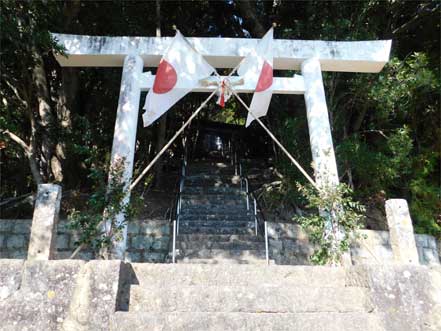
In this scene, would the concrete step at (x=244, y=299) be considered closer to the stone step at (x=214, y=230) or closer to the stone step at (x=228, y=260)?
the stone step at (x=228, y=260)

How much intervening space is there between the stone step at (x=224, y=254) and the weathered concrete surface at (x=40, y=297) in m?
2.91

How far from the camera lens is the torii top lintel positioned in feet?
18.5

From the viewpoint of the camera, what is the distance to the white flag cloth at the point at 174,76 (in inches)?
201

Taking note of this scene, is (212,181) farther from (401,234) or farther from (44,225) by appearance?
(44,225)

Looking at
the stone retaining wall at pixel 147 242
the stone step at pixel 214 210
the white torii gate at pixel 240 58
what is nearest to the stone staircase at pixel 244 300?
the white torii gate at pixel 240 58

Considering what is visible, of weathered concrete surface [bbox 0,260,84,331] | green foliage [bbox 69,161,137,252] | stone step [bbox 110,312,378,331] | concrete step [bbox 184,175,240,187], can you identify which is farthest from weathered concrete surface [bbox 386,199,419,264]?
concrete step [bbox 184,175,240,187]

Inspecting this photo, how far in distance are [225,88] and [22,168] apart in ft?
14.3

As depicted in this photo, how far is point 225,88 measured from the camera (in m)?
5.54

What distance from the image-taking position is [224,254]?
18.2 feet

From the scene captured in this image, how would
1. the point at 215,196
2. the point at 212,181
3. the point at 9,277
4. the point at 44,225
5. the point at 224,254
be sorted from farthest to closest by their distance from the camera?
the point at 212,181
the point at 215,196
the point at 224,254
the point at 44,225
the point at 9,277

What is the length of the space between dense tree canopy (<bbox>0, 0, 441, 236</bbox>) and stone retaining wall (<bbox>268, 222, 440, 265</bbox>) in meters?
0.95

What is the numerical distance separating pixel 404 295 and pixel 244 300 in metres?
1.19

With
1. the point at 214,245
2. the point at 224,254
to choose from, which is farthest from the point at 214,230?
the point at 224,254

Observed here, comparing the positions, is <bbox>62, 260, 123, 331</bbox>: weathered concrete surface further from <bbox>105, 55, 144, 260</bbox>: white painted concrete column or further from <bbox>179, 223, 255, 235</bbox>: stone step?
<bbox>179, 223, 255, 235</bbox>: stone step
